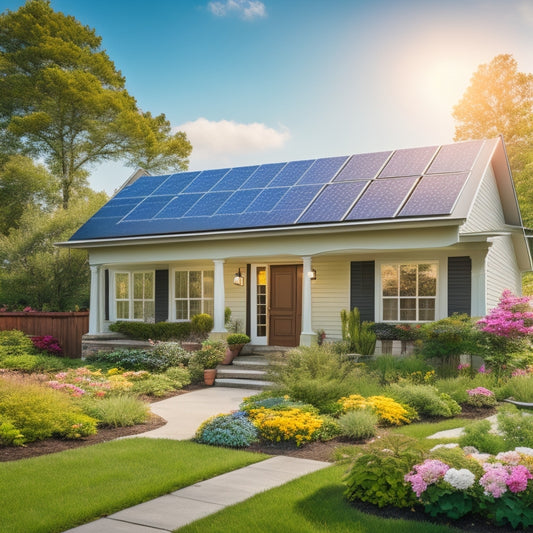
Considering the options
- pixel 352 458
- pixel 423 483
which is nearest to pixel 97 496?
pixel 352 458

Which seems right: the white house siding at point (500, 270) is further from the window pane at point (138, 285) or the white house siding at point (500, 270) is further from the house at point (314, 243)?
the window pane at point (138, 285)

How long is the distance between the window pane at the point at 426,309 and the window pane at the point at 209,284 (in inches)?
225

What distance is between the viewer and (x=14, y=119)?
89.6 ft

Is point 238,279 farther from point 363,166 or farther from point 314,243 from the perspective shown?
point 363,166

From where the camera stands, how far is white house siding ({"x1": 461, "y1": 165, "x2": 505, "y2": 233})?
14.0 metres

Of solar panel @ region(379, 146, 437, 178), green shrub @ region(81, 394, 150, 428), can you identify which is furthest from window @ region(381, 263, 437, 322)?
green shrub @ region(81, 394, 150, 428)

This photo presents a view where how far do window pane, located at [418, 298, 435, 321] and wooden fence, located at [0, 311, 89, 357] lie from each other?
30.9ft

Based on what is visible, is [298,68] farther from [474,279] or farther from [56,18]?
[56,18]

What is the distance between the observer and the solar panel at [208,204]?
52.1 ft

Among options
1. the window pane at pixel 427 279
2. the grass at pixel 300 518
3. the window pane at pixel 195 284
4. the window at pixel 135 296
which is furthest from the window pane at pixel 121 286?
the grass at pixel 300 518

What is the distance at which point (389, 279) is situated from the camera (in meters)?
14.2

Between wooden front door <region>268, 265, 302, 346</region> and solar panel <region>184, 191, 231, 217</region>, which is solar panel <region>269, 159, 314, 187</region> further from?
wooden front door <region>268, 265, 302, 346</region>

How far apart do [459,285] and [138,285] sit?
918 centimetres

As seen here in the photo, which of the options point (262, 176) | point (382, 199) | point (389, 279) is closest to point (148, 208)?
point (262, 176)
